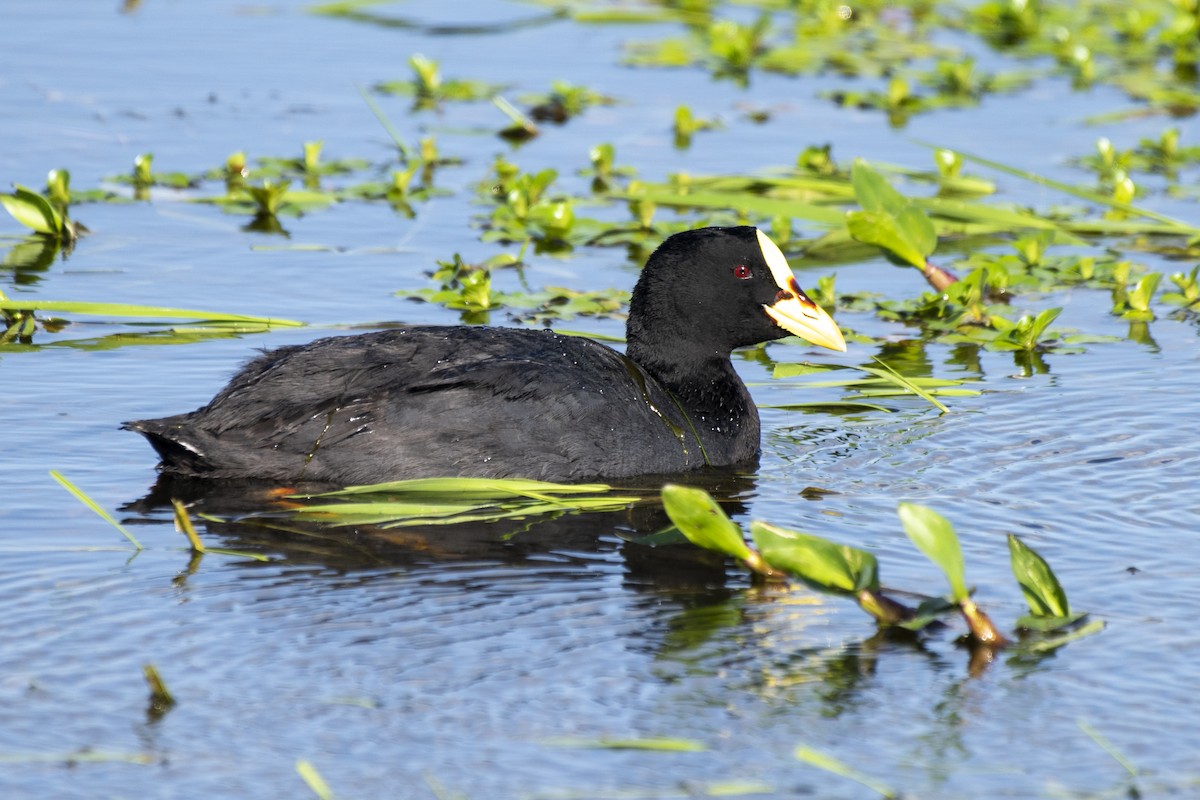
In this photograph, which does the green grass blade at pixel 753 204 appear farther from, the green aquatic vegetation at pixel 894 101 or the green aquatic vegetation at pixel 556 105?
the green aquatic vegetation at pixel 894 101

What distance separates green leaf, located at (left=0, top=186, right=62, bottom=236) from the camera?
8742mm

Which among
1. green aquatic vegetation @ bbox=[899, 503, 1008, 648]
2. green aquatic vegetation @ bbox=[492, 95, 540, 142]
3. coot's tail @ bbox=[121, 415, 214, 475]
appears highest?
green aquatic vegetation @ bbox=[492, 95, 540, 142]

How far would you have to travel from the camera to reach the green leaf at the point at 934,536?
15.1ft

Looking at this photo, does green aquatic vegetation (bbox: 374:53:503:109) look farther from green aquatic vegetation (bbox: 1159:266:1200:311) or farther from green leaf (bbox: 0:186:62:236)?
green aquatic vegetation (bbox: 1159:266:1200:311)

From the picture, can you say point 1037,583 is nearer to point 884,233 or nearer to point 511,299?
point 884,233

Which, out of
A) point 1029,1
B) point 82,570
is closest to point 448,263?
point 82,570

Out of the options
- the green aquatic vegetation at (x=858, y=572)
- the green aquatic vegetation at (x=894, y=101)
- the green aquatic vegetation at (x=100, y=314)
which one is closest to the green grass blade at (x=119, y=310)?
the green aquatic vegetation at (x=100, y=314)

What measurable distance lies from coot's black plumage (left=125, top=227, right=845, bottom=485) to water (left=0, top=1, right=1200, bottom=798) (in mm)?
301

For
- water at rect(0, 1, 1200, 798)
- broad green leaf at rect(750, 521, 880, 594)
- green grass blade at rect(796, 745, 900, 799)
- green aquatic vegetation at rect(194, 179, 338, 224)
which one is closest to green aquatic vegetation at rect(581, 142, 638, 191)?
water at rect(0, 1, 1200, 798)

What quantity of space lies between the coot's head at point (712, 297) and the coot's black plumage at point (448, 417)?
25cm

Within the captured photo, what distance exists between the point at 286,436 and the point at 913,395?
2752 mm

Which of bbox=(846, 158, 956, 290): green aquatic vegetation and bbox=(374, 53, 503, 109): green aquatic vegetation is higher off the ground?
bbox=(374, 53, 503, 109): green aquatic vegetation

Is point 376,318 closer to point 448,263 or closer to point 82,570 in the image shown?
point 448,263

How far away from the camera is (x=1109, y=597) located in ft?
17.8
